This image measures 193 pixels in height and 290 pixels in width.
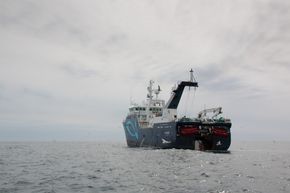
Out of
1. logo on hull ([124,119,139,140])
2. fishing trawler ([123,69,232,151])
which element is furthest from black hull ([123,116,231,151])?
logo on hull ([124,119,139,140])

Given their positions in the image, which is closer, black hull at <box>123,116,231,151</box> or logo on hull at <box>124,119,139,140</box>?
black hull at <box>123,116,231,151</box>

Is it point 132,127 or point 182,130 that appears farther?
point 132,127

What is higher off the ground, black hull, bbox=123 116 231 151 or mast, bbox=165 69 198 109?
mast, bbox=165 69 198 109

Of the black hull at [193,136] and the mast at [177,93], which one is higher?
the mast at [177,93]

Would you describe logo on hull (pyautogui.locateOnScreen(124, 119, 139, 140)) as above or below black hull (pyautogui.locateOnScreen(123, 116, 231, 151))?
above

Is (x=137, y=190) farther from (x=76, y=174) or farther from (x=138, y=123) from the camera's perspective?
(x=138, y=123)

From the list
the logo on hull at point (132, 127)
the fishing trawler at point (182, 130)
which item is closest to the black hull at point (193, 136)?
the fishing trawler at point (182, 130)

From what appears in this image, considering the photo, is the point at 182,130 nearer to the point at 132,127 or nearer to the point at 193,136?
the point at 193,136

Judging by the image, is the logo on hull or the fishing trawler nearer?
the fishing trawler

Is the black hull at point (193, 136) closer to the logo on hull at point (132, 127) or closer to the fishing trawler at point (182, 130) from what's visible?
the fishing trawler at point (182, 130)

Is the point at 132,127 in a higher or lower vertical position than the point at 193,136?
higher

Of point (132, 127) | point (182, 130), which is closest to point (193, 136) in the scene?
point (182, 130)

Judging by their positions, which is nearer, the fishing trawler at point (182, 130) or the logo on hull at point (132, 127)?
the fishing trawler at point (182, 130)

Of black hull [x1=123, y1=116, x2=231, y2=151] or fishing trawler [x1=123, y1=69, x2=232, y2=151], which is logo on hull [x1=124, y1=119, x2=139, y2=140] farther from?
black hull [x1=123, y1=116, x2=231, y2=151]
